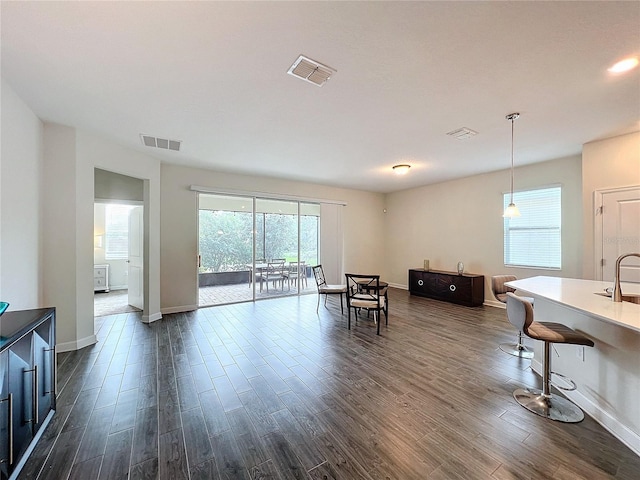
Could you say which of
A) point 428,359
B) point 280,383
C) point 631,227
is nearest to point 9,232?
point 280,383

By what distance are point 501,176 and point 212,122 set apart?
5.58 metres

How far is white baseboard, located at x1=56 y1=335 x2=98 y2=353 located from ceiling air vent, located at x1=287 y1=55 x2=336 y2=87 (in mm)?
4106

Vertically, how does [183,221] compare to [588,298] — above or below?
above

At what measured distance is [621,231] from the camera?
3.55m

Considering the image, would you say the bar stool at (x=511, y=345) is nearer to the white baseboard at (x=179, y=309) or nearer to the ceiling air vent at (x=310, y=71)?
the ceiling air vent at (x=310, y=71)

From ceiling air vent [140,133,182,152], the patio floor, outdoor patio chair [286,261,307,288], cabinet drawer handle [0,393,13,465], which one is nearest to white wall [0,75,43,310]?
ceiling air vent [140,133,182,152]

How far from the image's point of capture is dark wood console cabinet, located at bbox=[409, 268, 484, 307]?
545cm

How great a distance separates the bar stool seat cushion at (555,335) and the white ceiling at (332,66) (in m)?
2.16

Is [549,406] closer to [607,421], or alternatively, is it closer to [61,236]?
[607,421]

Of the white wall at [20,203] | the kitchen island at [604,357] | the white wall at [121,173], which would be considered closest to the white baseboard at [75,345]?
the white wall at [121,173]

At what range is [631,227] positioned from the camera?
3.47 metres

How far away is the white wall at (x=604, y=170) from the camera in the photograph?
3.44 metres

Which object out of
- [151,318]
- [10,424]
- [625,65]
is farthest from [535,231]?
[151,318]

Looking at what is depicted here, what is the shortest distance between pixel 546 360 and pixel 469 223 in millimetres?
4314
